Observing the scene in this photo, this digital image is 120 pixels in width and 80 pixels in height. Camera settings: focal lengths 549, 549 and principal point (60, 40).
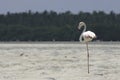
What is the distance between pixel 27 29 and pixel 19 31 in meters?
3.88

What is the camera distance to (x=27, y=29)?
3831 inches

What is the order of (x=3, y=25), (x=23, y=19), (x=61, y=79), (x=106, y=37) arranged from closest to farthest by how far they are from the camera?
(x=61, y=79)
(x=106, y=37)
(x=3, y=25)
(x=23, y=19)

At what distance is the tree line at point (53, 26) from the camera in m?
88.8

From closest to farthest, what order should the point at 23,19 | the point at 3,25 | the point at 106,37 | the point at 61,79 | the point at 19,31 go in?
1. the point at 61,79
2. the point at 106,37
3. the point at 19,31
4. the point at 3,25
5. the point at 23,19

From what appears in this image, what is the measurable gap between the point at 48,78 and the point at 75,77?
0.83 metres

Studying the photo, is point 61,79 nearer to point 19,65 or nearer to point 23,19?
point 19,65

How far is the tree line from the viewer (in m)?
88.8

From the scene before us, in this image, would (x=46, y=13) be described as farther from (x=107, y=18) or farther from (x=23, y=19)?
(x=107, y=18)

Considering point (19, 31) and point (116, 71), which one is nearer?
point (116, 71)

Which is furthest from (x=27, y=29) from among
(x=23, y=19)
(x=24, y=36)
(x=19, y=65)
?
(x=19, y=65)

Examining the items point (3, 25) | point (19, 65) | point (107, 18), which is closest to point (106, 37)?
point (107, 18)

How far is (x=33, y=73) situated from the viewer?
18141 mm

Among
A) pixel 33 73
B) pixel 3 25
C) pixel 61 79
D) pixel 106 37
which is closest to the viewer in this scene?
pixel 61 79

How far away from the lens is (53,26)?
339 feet
